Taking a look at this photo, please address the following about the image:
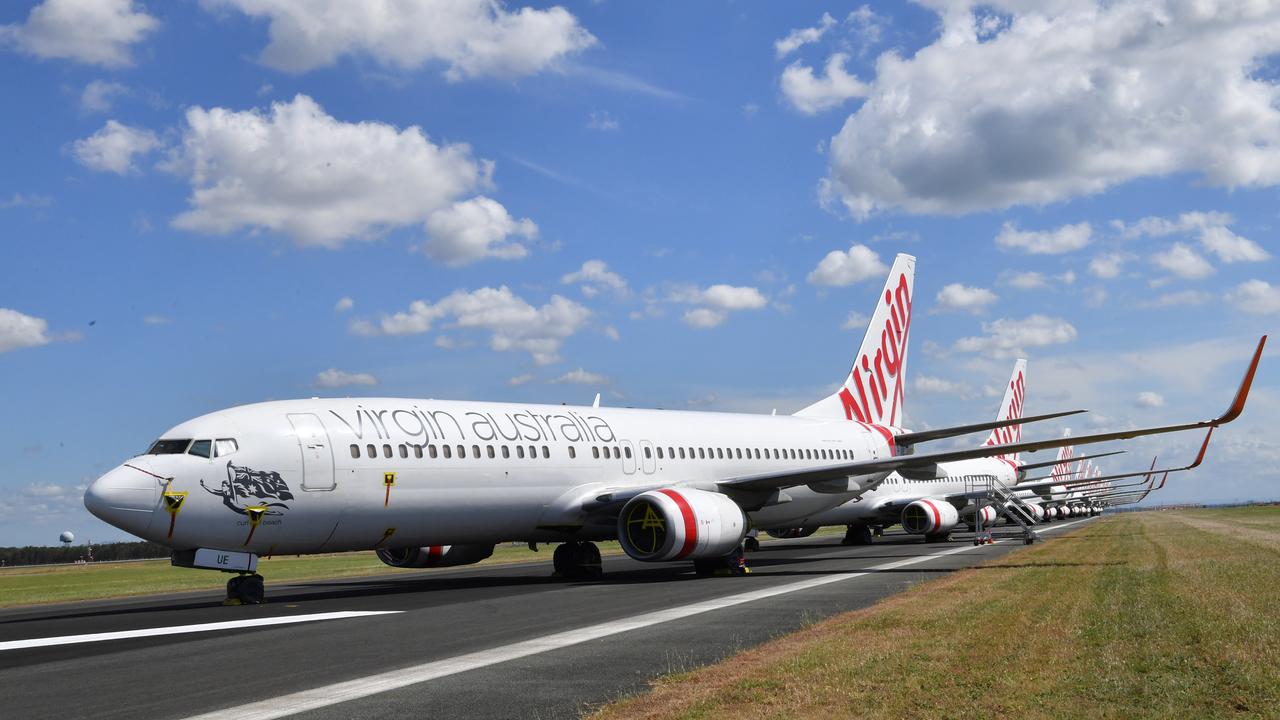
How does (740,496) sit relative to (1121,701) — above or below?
above

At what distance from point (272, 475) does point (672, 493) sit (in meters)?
7.97

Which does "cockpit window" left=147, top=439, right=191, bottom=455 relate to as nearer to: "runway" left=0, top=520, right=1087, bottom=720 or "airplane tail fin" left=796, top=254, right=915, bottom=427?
"runway" left=0, top=520, right=1087, bottom=720

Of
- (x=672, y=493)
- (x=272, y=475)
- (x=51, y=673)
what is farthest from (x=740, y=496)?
(x=51, y=673)

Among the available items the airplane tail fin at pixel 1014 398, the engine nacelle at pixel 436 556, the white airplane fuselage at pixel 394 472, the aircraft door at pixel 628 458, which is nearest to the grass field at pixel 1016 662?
the white airplane fuselage at pixel 394 472

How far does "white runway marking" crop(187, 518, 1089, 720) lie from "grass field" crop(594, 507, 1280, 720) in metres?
2.23

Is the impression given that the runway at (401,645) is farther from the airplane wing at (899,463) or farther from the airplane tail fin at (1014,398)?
the airplane tail fin at (1014,398)

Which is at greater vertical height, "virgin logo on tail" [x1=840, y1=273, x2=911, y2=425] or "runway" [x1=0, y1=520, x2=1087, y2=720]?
"virgin logo on tail" [x1=840, y1=273, x2=911, y2=425]

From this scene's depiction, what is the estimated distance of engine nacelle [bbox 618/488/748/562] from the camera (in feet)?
69.7

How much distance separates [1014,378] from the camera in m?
67.5

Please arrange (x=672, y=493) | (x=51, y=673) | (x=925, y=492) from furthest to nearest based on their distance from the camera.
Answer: (x=925, y=492)
(x=672, y=493)
(x=51, y=673)

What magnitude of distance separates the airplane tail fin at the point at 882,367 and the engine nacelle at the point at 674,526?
1287 centimetres

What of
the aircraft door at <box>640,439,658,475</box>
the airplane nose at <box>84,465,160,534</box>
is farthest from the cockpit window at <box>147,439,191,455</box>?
the aircraft door at <box>640,439,658,475</box>

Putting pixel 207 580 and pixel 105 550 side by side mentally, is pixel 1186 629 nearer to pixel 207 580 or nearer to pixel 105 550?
pixel 207 580

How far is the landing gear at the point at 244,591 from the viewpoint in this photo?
59.3 feet
